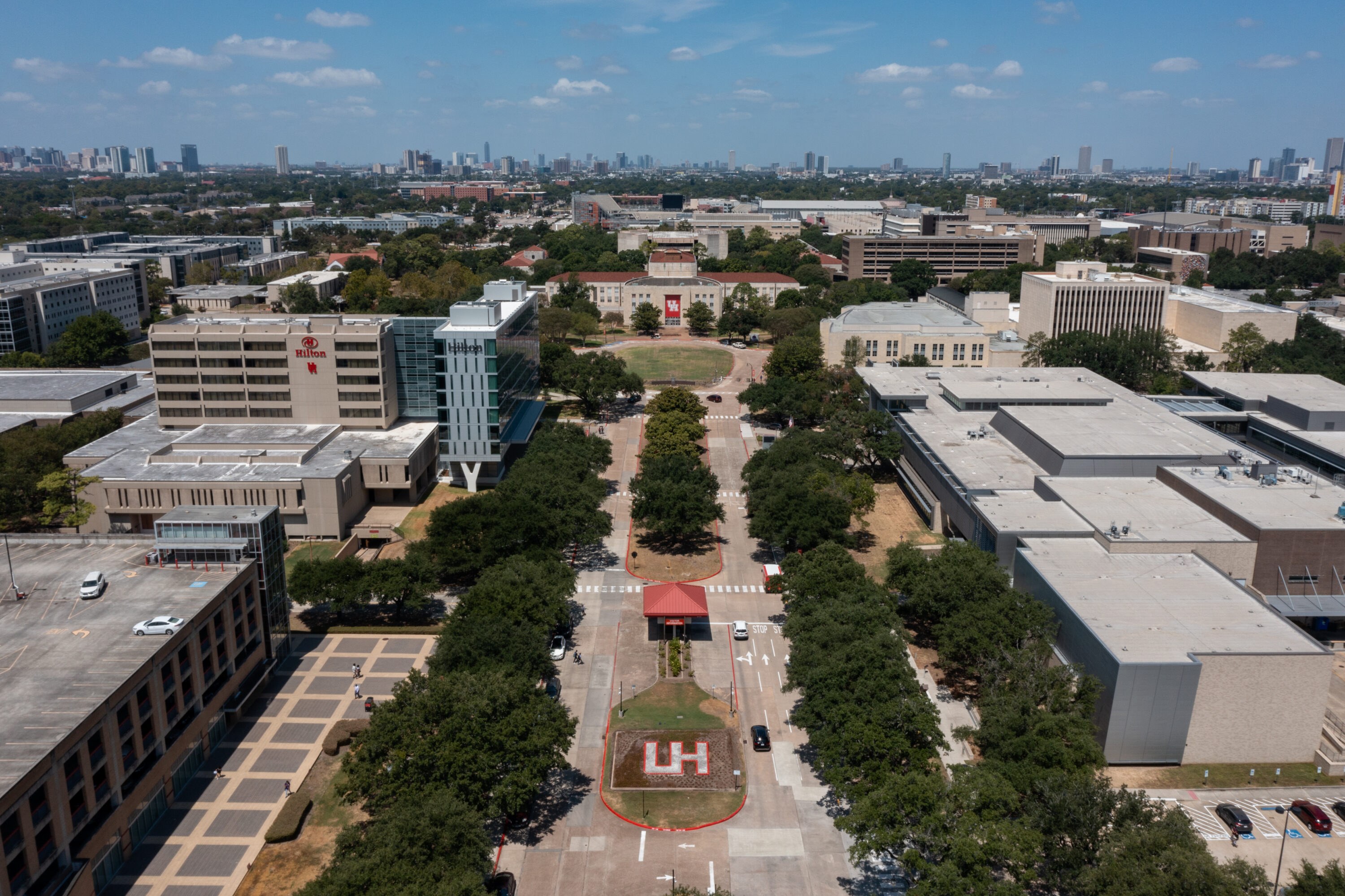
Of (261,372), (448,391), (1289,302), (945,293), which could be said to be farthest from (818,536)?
(1289,302)

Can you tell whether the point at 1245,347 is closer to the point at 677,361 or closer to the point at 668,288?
the point at 677,361

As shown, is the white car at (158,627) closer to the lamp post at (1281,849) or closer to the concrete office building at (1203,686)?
the concrete office building at (1203,686)

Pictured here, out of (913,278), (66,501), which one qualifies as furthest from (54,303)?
(913,278)

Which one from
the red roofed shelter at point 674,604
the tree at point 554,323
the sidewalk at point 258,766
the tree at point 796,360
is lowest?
the sidewalk at point 258,766

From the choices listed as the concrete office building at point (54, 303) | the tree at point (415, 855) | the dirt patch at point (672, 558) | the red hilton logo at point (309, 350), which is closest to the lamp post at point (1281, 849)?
the tree at point (415, 855)

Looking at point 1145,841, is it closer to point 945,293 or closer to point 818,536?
point 818,536

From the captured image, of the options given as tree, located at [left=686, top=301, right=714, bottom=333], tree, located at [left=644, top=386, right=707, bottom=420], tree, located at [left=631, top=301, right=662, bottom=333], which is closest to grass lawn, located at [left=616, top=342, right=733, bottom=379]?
tree, located at [left=631, top=301, right=662, bottom=333]
